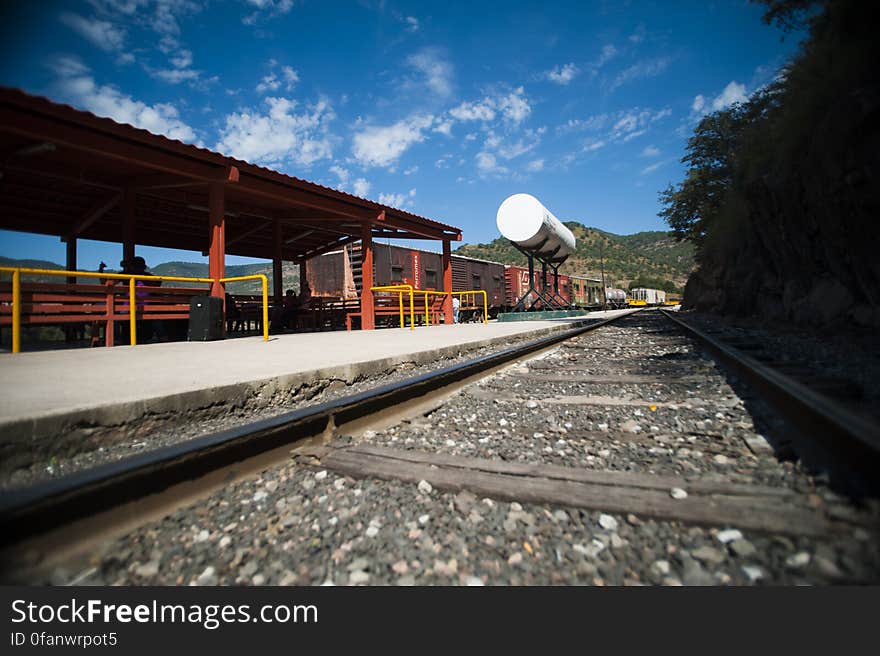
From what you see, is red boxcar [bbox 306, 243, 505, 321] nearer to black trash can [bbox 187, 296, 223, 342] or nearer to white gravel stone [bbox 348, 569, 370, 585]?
black trash can [bbox 187, 296, 223, 342]

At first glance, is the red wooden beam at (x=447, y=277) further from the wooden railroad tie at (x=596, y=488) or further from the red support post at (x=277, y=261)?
the wooden railroad tie at (x=596, y=488)

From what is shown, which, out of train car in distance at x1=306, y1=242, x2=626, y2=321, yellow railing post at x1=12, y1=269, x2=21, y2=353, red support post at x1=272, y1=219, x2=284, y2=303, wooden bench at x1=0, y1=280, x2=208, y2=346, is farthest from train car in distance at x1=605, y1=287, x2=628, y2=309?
yellow railing post at x1=12, y1=269, x2=21, y2=353

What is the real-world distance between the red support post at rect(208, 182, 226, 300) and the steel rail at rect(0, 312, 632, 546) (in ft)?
21.5

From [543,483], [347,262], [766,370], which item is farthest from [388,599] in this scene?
[347,262]

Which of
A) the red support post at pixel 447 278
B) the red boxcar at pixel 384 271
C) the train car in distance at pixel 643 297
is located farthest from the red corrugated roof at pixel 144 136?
the train car in distance at pixel 643 297

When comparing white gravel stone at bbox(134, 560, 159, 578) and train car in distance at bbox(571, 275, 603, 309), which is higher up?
train car in distance at bbox(571, 275, 603, 309)

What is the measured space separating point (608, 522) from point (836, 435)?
98 centimetres

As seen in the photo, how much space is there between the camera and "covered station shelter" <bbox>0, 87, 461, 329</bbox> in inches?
248

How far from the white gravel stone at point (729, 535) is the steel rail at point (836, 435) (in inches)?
17.8

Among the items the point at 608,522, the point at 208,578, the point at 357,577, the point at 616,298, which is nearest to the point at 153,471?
the point at 208,578

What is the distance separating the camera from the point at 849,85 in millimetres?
4492

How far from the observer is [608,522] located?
1258mm

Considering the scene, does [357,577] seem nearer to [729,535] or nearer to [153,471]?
[153,471]

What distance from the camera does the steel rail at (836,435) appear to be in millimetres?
1243
